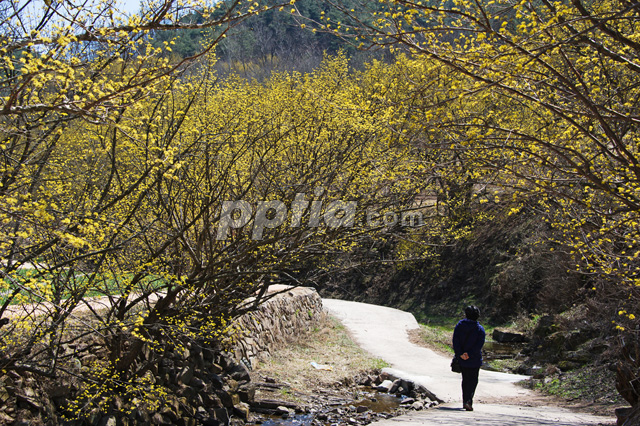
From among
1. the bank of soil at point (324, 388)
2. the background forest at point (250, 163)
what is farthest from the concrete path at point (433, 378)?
the background forest at point (250, 163)

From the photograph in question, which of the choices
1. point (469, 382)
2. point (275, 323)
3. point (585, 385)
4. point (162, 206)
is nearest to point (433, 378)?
point (585, 385)

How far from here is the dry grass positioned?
10.5m

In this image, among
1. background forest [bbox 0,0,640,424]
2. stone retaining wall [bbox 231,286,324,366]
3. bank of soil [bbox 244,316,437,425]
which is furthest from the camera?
stone retaining wall [bbox 231,286,324,366]

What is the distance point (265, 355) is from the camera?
11492 mm

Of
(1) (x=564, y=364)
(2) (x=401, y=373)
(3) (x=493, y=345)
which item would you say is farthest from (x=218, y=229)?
(3) (x=493, y=345)

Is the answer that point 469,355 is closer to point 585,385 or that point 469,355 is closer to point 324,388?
point 585,385

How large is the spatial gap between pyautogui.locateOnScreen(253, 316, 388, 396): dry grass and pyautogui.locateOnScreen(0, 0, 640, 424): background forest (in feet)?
5.44

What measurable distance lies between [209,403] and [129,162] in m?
4.00

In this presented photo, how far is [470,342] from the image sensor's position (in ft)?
23.9

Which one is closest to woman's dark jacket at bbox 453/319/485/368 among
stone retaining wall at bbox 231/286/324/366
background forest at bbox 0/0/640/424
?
background forest at bbox 0/0/640/424

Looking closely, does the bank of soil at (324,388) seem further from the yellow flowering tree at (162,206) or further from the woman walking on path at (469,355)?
the woman walking on path at (469,355)

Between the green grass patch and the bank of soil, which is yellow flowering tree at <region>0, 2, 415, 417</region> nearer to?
the bank of soil

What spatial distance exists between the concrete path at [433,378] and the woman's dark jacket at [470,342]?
2.11 feet

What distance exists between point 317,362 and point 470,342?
5316 millimetres
